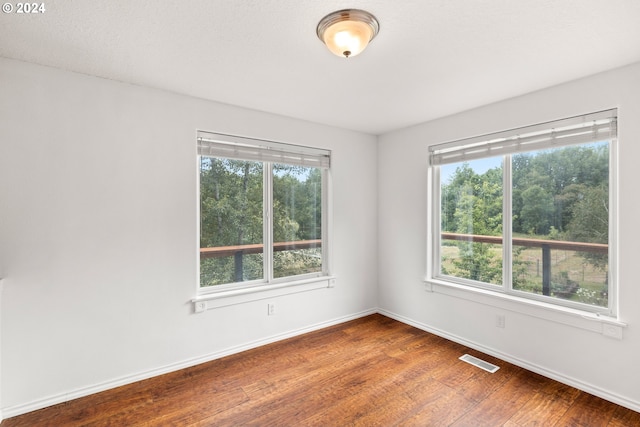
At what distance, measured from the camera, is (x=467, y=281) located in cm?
337

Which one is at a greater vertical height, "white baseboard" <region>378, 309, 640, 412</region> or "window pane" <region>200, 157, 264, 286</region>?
"window pane" <region>200, 157, 264, 286</region>

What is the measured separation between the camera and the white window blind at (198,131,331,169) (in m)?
2.95

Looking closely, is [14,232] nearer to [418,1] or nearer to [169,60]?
[169,60]

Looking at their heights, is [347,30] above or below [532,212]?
above

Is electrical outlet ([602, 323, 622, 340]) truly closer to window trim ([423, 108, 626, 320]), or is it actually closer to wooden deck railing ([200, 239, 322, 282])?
window trim ([423, 108, 626, 320])

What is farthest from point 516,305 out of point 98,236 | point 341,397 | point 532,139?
point 98,236

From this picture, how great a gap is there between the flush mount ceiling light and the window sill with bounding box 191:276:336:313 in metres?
2.37

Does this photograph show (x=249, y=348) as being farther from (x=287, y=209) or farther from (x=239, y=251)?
(x=287, y=209)

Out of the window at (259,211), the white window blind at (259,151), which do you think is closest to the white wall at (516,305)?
the window at (259,211)

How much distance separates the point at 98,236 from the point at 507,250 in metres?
3.69

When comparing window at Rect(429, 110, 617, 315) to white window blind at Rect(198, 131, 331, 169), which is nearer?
window at Rect(429, 110, 617, 315)

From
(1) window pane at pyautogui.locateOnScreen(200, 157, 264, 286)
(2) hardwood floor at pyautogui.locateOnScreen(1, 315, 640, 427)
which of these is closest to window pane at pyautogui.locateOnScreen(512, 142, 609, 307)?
(2) hardwood floor at pyautogui.locateOnScreen(1, 315, 640, 427)

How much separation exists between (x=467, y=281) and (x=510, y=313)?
1.83 feet

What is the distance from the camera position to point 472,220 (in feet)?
11.0
